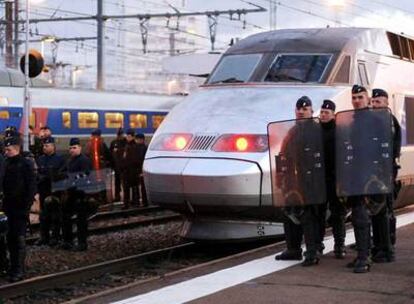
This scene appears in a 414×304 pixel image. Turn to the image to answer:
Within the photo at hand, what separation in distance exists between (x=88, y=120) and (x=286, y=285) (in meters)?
18.6

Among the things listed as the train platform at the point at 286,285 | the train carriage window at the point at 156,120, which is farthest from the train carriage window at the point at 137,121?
the train platform at the point at 286,285

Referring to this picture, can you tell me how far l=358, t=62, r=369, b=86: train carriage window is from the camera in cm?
1087

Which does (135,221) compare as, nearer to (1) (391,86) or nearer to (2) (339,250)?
(1) (391,86)

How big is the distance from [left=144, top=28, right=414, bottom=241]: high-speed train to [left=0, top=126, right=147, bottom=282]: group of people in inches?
57.9

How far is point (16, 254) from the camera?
8.45 meters

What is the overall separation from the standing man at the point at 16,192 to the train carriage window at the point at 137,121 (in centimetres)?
1864

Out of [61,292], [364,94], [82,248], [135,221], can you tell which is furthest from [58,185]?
[364,94]

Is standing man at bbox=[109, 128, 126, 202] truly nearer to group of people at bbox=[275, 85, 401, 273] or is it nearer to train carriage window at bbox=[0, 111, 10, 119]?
train carriage window at bbox=[0, 111, 10, 119]

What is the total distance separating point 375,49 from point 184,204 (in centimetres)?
419

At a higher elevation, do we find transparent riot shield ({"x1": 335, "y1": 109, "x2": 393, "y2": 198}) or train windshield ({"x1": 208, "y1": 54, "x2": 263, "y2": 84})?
train windshield ({"x1": 208, "y1": 54, "x2": 263, "y2": 84})

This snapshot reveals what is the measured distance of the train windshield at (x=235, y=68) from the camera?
10.7 meters

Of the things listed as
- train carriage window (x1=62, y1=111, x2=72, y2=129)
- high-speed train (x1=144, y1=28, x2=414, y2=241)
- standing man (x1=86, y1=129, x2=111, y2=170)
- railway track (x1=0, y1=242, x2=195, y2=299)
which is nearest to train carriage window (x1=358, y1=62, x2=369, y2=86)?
high-speed train (x1=144, y1=28, x2=414, y2=241)

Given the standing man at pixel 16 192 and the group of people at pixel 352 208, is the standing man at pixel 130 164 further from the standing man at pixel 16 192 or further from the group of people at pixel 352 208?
the group of people at pixel 352 208

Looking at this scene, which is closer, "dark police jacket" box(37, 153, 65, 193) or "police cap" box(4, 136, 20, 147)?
"police cap" box(4, 136, 20, 147)
